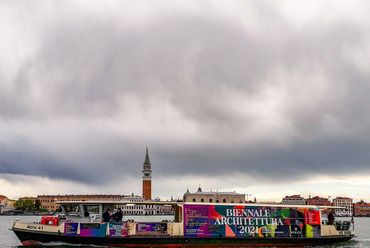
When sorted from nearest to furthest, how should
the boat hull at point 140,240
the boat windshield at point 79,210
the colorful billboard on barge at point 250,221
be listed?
1. the boat hull at point 140,240
2. the colorful billboard on barge at point 250,221
3. the boat windshield at point 79,210

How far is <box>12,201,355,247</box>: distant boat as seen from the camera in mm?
26344

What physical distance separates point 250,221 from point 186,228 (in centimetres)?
419

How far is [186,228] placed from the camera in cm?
2645

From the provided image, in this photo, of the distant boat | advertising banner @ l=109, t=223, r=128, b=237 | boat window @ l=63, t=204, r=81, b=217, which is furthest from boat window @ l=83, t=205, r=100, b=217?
advertising banner @ l=109, t=223, r=128, b=237

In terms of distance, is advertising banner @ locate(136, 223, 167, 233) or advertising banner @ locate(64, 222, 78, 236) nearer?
advertising banner @ locate(64, 222, 78, 236)

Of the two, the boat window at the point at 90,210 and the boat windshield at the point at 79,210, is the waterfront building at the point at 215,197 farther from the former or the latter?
the boat windshield at the point at 79,210

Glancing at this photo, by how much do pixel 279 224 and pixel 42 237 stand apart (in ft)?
49.5

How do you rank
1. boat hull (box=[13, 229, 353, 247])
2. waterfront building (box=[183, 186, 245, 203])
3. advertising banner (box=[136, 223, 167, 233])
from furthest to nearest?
waterfront building (box=[183, 186, 245, 203]) → advertising banner (box=[136, 223, 167, 233]) → boat hull (box=[13, 229, 353, 247])

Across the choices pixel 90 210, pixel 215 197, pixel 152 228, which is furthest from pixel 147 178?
pixel 152 228

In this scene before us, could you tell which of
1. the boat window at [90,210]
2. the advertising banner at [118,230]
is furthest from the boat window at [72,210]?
the advertising banner at [118,230]

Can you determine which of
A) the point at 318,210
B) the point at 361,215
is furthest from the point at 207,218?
the point at 361,215

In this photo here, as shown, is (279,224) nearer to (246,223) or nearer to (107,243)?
(246,223)

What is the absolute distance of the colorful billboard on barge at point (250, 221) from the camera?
1046 inches

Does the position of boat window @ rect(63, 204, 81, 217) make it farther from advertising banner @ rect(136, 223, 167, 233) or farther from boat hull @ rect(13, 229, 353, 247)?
advertising banner @ rect(136, 223, 167, 233)
